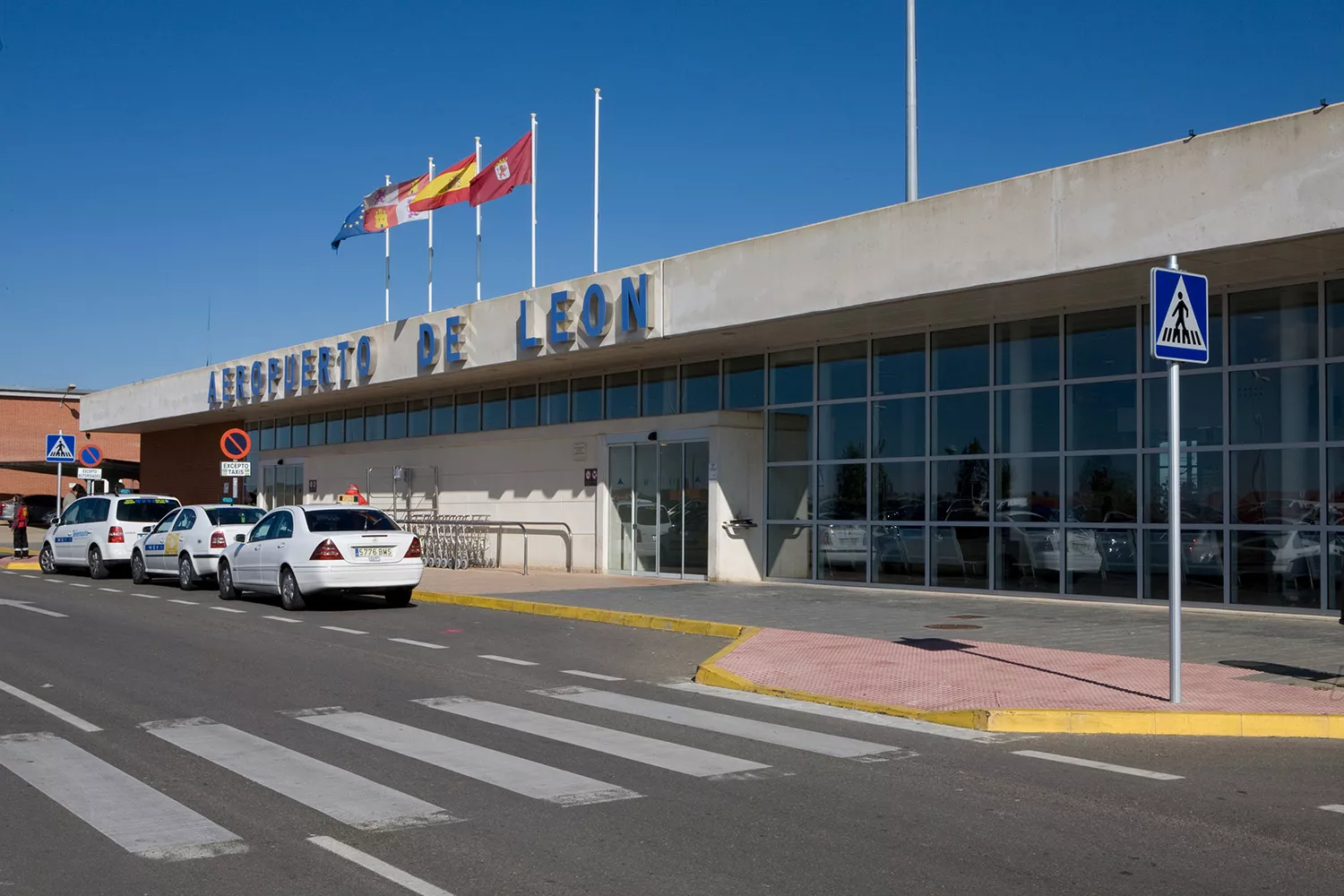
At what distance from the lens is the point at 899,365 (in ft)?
66.1

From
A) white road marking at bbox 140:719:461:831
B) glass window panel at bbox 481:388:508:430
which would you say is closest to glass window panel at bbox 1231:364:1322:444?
white road marking at bbox 140:719:461:831

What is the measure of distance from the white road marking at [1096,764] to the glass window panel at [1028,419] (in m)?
10.4

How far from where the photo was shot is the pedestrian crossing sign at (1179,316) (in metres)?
9.33

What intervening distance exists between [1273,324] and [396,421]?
73.7ft

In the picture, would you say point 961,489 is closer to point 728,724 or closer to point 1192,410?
point 1192,410

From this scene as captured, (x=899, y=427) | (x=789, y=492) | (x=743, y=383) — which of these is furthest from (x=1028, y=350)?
(x=743, y=383)

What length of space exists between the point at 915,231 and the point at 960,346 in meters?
3.25

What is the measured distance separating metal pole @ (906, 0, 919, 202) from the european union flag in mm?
15836

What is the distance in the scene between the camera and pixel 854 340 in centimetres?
2081

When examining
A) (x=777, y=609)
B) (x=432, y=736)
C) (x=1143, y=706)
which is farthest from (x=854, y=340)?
(x=432, y=736)

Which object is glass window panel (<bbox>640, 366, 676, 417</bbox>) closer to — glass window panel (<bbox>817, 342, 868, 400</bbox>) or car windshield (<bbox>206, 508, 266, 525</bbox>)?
glass window panel (<bbox>817, 342, 868, 400</bbox>)

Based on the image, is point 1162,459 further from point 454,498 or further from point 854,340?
point 454,498

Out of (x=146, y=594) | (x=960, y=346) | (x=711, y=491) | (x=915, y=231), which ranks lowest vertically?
(x=146, y=594)

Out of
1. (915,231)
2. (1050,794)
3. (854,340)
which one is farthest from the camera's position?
(854,340)
